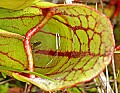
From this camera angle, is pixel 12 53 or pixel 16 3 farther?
pixel 12 53

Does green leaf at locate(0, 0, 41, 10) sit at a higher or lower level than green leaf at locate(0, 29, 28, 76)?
higher

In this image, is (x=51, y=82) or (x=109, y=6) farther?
(x=109, y=6)

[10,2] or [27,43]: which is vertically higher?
[10,2]

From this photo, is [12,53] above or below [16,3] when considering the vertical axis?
below

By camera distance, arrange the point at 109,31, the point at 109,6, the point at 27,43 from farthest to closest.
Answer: the point at 109,6 < the point at 27,43 < the point at 109,31

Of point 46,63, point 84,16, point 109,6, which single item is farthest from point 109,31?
point 109,6

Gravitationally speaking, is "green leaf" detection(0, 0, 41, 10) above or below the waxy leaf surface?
above

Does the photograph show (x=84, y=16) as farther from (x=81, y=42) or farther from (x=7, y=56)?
(x=7, y=56)

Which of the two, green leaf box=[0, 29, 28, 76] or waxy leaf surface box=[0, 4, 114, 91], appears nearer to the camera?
waxy leaf surface box=[0, 4, 114, 91]
